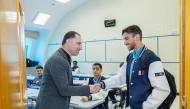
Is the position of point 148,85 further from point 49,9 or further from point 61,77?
point 49,9

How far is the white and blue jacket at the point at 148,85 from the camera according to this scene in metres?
1.52

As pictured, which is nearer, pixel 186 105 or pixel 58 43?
A: pixel 186 105

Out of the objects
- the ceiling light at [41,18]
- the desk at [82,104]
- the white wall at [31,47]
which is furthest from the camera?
the white wall at [31,47]

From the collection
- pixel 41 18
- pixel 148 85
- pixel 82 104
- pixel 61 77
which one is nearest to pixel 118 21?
pixel 41 18

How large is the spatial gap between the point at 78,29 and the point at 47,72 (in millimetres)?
6306

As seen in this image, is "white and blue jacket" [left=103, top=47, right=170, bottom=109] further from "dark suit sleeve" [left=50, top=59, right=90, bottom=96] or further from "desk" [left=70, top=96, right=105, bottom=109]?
"desk" [left=70, top=96, right=105, bottom=109]

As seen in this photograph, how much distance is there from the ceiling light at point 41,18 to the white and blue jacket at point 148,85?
19.9ft

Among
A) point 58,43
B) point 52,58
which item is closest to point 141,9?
point 58,43

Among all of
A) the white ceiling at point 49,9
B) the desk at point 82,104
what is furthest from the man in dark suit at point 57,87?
the white ceiling at point 49,9

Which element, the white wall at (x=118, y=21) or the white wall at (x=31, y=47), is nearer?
the white wall at (x=118, y=21)

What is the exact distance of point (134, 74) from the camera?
168 cm

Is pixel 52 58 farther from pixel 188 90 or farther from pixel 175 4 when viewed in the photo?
pixel 175 4

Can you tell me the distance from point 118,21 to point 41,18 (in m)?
3.14

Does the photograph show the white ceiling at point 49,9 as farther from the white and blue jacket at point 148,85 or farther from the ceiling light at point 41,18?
the white and blue jacket at point 148,85
